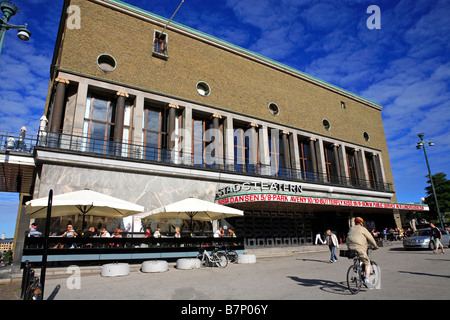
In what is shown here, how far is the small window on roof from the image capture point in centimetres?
2259

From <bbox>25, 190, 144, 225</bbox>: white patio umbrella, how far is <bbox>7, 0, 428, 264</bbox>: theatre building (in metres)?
2.93

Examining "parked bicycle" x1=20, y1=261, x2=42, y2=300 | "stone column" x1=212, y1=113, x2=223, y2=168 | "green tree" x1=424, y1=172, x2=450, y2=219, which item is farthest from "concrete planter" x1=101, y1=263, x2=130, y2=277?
"green tree" x1=424, y1=172, x2=450, y2=219

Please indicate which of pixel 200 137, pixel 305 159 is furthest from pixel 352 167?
pixel 200 137

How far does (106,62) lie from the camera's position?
20406 mm

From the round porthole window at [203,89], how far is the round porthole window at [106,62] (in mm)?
6651

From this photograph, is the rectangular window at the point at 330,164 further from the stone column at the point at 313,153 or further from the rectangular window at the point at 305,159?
the rectangular window at the point at 305,159

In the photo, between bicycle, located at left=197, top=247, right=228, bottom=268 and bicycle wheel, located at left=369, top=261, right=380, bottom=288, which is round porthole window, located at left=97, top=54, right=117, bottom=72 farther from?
bicycle wheel, located at left=369, top=261, right=380, bottom=288

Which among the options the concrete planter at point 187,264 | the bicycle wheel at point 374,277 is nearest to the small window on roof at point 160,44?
the concrete planter at point 187,264

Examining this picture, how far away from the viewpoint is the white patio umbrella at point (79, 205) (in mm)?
11741

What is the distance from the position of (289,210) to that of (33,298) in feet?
71.5

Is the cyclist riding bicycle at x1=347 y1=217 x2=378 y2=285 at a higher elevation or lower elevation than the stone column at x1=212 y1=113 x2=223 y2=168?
lower

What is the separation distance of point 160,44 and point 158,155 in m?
9.12

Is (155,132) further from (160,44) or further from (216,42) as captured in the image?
(216,42)

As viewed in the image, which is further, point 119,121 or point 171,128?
point 171,128
